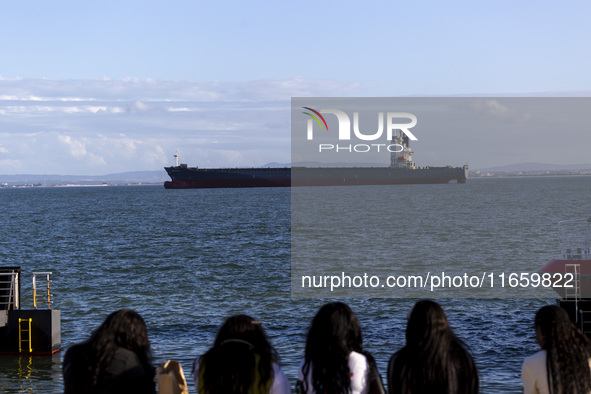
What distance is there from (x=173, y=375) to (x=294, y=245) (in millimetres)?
39387

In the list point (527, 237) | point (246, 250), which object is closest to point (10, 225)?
point (246, 250)

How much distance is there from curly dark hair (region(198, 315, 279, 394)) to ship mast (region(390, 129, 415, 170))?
128898 mm

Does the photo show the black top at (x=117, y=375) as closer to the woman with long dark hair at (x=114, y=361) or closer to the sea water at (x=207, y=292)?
the woman with long dark hair at (x=114, y=361)

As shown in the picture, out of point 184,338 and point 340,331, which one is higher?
point 340,331

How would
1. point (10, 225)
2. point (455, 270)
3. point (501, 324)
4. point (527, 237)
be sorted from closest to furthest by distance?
point (501, 324), point (455, 270), point (527, 237), point (10, 225)

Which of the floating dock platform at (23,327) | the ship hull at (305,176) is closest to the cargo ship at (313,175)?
the ship hull at (305,176)

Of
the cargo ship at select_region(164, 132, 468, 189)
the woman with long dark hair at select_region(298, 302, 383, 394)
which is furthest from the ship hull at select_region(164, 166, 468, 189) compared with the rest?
the woman with long dark hair at select_region(298, 302, 383, 394)

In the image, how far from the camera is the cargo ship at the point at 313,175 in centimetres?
13812

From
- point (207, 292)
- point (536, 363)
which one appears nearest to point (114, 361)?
point (536, 363)

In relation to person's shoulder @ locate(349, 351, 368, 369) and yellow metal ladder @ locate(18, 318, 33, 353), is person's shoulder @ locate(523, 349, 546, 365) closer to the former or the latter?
person's shoulder @ locate(349, 351, 368, 369)

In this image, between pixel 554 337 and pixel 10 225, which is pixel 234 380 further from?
pixel 10 225

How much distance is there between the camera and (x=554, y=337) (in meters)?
3.79

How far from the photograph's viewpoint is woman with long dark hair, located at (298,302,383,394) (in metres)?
3.75

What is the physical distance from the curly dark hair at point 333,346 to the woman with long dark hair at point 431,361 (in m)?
0.25
